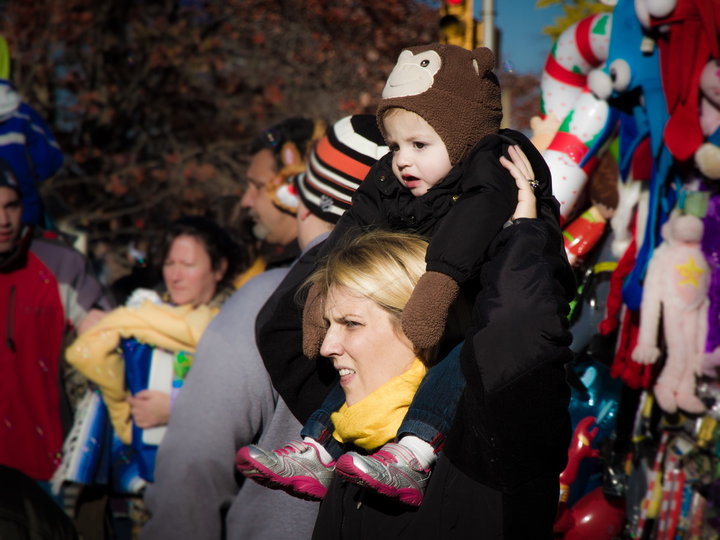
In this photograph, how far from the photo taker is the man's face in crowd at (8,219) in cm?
462

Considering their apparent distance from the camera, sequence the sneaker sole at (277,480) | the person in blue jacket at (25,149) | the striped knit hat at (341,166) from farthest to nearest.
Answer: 1. the person in blue jacket at (25,149)
2. the striped knit hat at (341,166)
3. the sneaker sole at (277,480)

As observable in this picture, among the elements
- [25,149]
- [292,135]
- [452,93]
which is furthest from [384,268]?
[25,149]

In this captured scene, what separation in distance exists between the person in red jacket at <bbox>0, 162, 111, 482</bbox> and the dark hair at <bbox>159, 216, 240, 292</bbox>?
571 millimetres

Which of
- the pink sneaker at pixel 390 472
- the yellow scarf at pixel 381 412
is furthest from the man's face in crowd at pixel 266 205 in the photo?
the pink sneaker at pixel 390 472

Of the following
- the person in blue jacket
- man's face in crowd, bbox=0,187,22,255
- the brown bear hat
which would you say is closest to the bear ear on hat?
the brown bear hat

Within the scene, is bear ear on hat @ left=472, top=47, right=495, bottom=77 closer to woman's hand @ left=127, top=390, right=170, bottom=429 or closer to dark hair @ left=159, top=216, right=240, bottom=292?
woman's hand @ left=127, top=390, right=170, bottom=429

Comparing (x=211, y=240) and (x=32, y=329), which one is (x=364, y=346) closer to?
(x=211, y=240)

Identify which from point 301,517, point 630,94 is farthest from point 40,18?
point 301,517

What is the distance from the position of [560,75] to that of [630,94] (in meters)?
0.33

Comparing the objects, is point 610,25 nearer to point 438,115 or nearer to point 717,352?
point 717,352

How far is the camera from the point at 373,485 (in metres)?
1.67

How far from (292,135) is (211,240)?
2.45 feet

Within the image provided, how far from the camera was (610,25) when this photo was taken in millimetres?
3818

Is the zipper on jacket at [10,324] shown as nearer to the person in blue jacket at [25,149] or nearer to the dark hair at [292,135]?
the person in blue jacket at [25,149]
